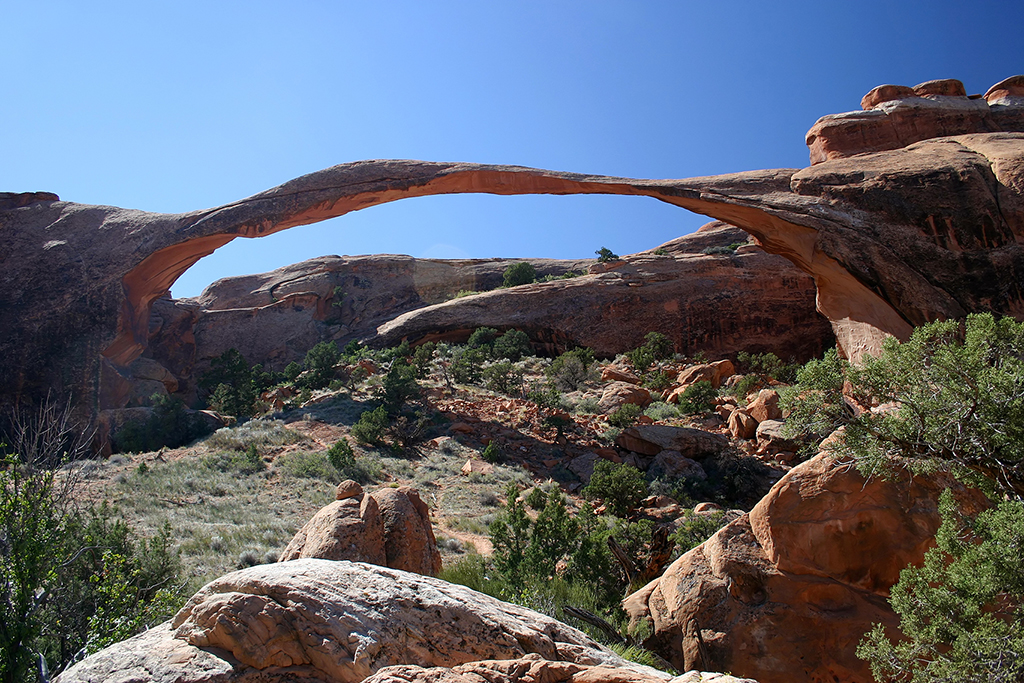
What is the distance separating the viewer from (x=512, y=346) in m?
20.5

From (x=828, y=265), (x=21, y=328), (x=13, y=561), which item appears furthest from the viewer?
(x=21, y=328)

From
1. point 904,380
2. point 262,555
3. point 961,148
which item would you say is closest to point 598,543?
point 904,380

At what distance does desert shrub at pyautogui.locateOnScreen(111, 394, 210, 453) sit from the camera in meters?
14.2

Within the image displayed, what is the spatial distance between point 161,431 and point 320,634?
1410 centimetres

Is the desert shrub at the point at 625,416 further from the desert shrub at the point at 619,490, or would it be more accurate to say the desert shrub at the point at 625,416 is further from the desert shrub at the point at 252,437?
the desert shrub at the point at 252,437

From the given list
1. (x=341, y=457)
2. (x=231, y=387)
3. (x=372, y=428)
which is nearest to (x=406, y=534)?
(x=341, y=457)

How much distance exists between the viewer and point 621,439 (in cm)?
1286

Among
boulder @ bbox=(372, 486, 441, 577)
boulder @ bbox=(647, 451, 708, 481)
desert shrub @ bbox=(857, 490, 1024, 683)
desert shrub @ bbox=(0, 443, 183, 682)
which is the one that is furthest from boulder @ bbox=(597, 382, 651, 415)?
desert shrub @ bbox=(0, 443, 183, 682)

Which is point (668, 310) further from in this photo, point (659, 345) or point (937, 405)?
point (937, 405)

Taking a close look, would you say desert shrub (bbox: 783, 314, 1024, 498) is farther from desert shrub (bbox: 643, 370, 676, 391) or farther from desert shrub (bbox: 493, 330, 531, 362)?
desert shrub (bbox: 493, 330, 531, 362)

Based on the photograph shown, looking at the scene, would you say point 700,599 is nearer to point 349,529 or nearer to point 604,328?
point 349,529

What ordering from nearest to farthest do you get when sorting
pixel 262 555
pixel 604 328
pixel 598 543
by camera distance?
pixel 598 543
pixel 262 555
pixel 604 328

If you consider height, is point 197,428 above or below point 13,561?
below

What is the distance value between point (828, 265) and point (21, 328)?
60.1ft
